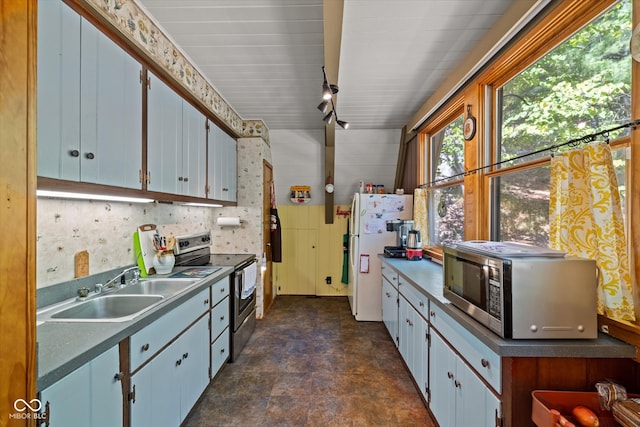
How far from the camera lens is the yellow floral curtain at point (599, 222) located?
114cm

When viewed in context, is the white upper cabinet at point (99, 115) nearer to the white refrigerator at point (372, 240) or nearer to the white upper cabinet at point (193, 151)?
the white upper cabinet at point (193, 151)

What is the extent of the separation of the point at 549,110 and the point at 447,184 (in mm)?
1293

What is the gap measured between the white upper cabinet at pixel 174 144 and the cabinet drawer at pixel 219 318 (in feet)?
3.33

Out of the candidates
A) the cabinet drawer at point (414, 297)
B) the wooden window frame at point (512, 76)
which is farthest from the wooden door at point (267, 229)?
the wooden window frame at point (512, 76)

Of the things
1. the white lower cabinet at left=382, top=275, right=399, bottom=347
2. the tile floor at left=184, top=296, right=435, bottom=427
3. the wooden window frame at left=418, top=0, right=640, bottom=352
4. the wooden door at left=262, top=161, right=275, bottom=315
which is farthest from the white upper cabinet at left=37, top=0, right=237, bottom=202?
the wooden window frame at left=418, top=0, right=640, bottom=352

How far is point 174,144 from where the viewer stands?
223cm

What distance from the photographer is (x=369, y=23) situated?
1850 mm

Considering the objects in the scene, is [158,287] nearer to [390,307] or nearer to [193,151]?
[193,151]

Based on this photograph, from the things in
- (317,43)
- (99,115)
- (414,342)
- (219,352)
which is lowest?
(219,352)

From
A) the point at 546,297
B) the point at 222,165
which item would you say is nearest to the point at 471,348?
the point at 546,297

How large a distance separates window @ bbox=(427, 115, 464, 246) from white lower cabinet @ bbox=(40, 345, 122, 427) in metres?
2.77

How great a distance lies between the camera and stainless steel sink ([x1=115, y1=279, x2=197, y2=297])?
6.01ft

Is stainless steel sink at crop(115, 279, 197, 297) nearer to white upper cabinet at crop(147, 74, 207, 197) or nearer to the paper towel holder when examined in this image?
white upper cabinet at crop(147, 74, 207, 197)

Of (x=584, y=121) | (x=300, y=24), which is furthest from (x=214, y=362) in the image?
(x=584, y=121)
